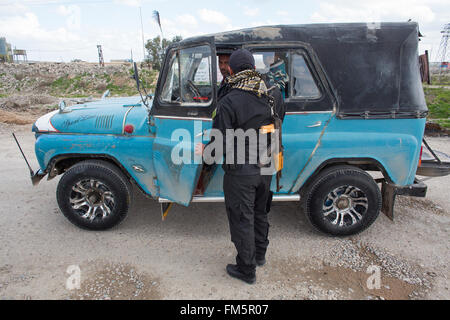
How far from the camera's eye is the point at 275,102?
2.81 meters

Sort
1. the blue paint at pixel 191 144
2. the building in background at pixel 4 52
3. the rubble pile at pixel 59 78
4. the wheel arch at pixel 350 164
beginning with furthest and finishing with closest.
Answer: the building in background at pixel 4 52 < the rubble pile at pixel 59 78 < the wheel arch at pixel 350 164 < the blue paint at pixel 191 144

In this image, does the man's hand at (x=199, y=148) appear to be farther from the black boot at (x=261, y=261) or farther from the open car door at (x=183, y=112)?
the black boot at (x=261, y=261)

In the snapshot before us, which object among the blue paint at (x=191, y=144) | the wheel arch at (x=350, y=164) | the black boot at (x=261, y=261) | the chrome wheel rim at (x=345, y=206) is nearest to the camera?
the black boot at (x=261, y=261)

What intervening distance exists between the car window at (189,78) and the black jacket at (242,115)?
0.68m

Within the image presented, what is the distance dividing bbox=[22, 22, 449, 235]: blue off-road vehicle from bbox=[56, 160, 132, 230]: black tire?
0.04 ft

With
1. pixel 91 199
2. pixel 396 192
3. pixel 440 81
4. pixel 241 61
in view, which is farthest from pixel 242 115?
pixel 440 81

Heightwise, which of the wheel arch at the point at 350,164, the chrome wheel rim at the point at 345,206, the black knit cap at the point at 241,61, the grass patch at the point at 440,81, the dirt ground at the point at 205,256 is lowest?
the dirt ground at the point at 205,256

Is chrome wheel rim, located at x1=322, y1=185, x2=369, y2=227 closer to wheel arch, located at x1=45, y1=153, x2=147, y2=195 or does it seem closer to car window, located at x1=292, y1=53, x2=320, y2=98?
car window, located at x1=292, y1=53, x2=320, y2=98

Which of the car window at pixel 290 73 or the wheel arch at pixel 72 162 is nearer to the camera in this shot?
the car window at pixel 290 73

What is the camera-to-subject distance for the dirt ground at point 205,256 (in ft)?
9.15

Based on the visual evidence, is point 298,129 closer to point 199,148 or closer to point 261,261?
point 199,148

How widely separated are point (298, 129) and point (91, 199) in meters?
2.58

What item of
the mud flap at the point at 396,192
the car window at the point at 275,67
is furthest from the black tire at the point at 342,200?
the car window at the point at 275,67

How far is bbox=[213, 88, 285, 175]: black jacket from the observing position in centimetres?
250
